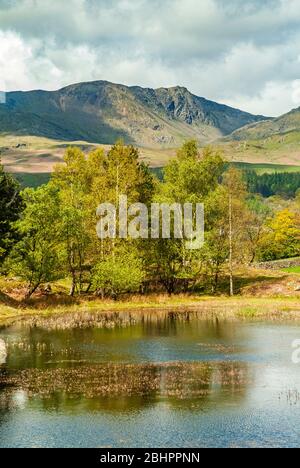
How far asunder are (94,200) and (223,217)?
20.6 meters

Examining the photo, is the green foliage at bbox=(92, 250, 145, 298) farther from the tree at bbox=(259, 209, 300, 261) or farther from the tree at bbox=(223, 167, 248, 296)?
the tree at bbox=(259, 209, 300, 261)

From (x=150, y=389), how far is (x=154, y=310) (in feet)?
130

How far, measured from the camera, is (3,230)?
233ft

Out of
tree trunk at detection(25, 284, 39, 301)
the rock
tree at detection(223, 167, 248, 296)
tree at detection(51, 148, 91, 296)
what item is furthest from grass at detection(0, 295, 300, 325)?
the rock

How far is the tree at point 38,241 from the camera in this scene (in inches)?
2940

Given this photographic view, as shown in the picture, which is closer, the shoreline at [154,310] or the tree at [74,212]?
the shoreline at [154,310]

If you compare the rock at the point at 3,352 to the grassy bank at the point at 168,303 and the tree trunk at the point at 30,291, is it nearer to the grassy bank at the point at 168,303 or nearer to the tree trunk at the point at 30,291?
the grassy bank at the point at 168,303

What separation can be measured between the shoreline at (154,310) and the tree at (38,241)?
483 cm

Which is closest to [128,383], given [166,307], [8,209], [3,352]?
[3,352]

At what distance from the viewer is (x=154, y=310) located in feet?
238

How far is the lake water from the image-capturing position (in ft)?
82.5

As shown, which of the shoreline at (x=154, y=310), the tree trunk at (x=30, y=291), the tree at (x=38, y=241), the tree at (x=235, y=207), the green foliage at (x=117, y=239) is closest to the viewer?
the shoreline at (x=154, y=310)

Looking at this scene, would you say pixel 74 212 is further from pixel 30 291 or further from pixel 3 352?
pixel 3 352

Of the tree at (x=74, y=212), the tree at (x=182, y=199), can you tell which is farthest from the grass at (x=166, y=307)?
the tree at (x=74, y=212)
